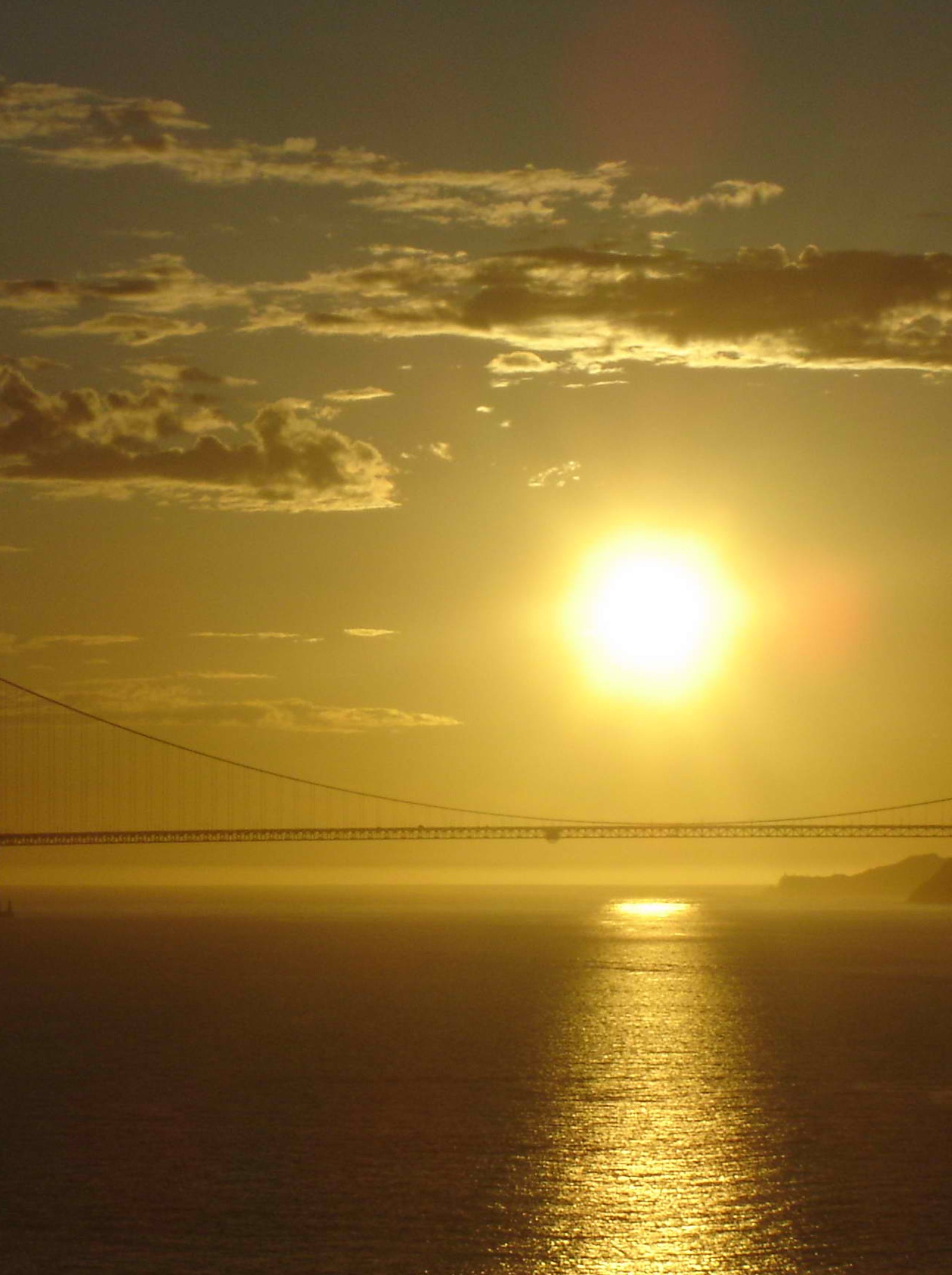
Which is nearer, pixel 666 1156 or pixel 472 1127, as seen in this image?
pixel 666 1156

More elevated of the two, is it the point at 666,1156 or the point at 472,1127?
the point at 472,1127

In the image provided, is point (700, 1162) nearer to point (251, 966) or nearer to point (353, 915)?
point (251, 966)

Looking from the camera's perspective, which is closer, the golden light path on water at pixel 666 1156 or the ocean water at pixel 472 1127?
the golden light path on water at pixel 666 1156

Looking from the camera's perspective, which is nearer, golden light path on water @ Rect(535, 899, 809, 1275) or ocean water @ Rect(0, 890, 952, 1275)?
golden light path on water @ Rect(535, 899, 809, 1275)
